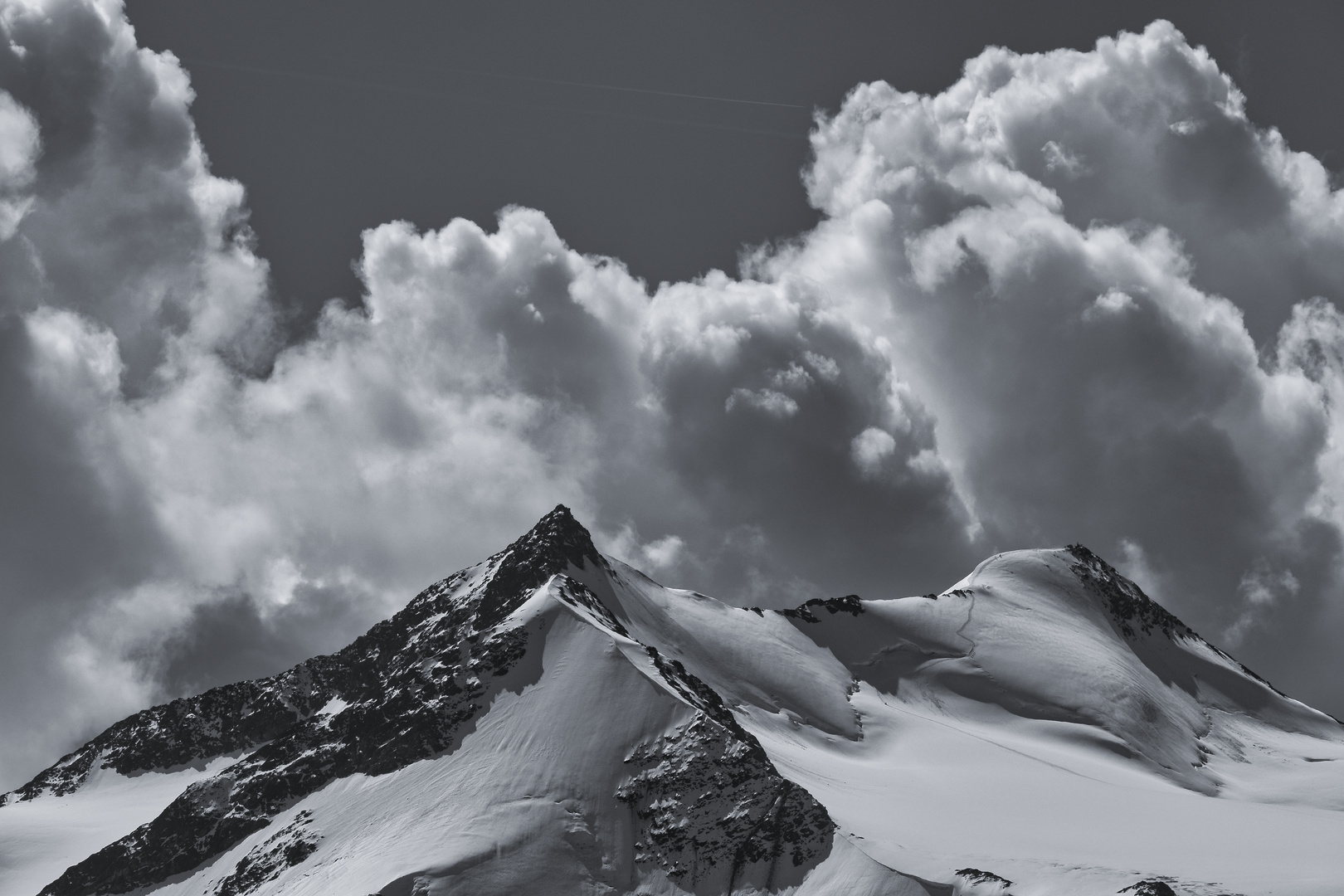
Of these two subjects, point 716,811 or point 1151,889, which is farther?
point 716,811

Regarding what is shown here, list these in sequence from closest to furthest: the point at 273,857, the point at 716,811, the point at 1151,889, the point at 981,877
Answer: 1. the point at 1151,889
2. the point at 981,877
3. the point at 716,811
4. the point at 273,857

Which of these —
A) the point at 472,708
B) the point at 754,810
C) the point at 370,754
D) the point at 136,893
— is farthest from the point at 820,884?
the point at 136,893

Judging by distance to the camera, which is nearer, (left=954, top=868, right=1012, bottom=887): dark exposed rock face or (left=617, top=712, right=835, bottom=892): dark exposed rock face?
(left=954, top=868, right=1012, bottom=887): dark exposed rock face

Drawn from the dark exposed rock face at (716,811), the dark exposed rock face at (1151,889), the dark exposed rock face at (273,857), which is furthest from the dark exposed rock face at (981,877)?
the dark exposed rock face at (273,857)

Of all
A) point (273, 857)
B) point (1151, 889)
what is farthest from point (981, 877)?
point (273, 857)

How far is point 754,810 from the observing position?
163500mm

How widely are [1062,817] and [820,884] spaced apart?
44.0 meters

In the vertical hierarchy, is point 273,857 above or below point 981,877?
above

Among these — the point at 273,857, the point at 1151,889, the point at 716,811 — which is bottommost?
the point at 1151,889

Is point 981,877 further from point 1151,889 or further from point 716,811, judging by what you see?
point 716,811

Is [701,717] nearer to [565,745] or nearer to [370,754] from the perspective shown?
[565,745]

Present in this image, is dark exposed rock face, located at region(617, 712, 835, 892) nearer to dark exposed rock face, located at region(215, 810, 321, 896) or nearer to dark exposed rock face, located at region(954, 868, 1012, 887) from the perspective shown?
dark exposed rock face, located at region(954, 868, 1012, 887)

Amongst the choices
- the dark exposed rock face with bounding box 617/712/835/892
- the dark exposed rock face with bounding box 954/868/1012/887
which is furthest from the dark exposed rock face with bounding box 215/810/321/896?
the dark exposed rock face with bounding box 954/868/1012/887

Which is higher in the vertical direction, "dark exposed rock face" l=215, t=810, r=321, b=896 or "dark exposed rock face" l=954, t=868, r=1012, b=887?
"dark exposed rock face" l=215, t=810, r=321, b=896
